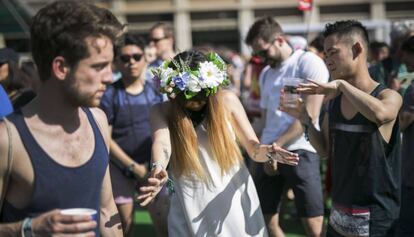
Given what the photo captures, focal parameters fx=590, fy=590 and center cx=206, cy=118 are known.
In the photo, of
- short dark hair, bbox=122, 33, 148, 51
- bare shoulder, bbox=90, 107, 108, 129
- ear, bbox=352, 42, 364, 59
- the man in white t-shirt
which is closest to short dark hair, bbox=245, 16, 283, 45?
the man in white t-shirt

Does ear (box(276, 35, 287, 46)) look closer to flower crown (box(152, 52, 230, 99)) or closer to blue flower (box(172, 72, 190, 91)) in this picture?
flower crown (box(152, 52, 230, 99))

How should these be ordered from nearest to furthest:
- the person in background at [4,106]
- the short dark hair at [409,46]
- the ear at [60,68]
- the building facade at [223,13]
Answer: the ear at [60,68] < the person in background at [4,106] < the short dark hair at [409,46] < the building facade at [223,13]

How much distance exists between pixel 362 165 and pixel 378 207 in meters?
0.27

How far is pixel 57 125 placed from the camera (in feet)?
8.01

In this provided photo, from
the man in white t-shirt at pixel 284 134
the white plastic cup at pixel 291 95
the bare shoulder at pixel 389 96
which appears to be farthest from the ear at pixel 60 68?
the man in white t-shirt at pixel 284 134

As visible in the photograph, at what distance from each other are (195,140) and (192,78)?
0.39 meters

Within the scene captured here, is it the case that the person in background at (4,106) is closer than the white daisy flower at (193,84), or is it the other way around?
the person in background at (4,106)

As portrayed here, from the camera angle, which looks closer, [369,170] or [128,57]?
[369,170]

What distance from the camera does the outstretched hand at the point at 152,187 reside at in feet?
9.73

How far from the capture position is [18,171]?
2295mm

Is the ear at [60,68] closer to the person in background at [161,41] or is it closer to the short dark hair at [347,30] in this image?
the short dark hair at [347,30]

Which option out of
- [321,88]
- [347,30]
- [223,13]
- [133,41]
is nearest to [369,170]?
[321,88]

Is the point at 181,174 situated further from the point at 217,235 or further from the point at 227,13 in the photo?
the point at 227,13

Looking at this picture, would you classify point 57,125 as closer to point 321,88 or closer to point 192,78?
A: point 192,78
